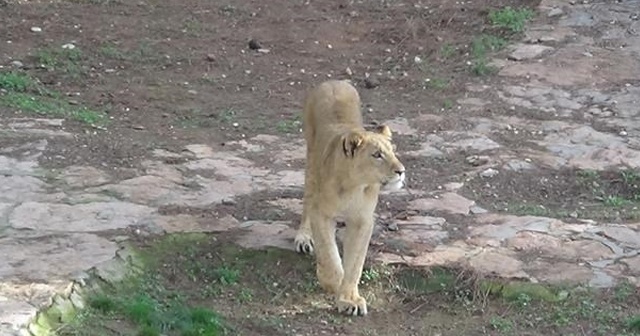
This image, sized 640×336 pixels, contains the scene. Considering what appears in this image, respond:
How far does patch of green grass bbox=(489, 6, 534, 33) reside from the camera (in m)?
12.8

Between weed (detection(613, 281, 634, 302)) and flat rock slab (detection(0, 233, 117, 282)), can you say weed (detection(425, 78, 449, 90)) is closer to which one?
weed (detection(613, 281, 634, 302))

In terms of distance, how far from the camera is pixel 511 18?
42.5ft

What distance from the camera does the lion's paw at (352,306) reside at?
6.49 meters

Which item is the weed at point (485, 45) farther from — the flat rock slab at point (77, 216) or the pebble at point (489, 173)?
the flat rock slab at point (77, 216)

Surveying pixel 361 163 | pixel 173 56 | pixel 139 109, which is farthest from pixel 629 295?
pixel 173 56

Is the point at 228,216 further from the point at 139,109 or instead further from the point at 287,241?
the point at 139,109

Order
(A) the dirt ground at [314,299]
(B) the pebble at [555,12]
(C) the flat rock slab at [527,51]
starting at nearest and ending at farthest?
(A) the dirt ground at [314,299] → (C) the flat rock slab at [527,51] → (B) the pebble at [555,12]

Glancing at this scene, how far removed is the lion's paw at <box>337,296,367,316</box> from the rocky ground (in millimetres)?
637

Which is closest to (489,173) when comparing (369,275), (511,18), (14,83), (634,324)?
(369,275)

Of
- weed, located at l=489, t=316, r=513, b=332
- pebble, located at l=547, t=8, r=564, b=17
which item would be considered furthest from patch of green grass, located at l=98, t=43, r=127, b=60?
weed, located at l=489, t=316, r=513, b=332

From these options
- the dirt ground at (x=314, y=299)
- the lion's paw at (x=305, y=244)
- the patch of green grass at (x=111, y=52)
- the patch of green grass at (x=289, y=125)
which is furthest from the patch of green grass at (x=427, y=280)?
the patch of green grass at (x=111, y=52)

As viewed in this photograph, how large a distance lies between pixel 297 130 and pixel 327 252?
3.49 metres

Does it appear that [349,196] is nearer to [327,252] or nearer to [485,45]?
[327,252]

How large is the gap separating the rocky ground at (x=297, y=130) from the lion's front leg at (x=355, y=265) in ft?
1.95
